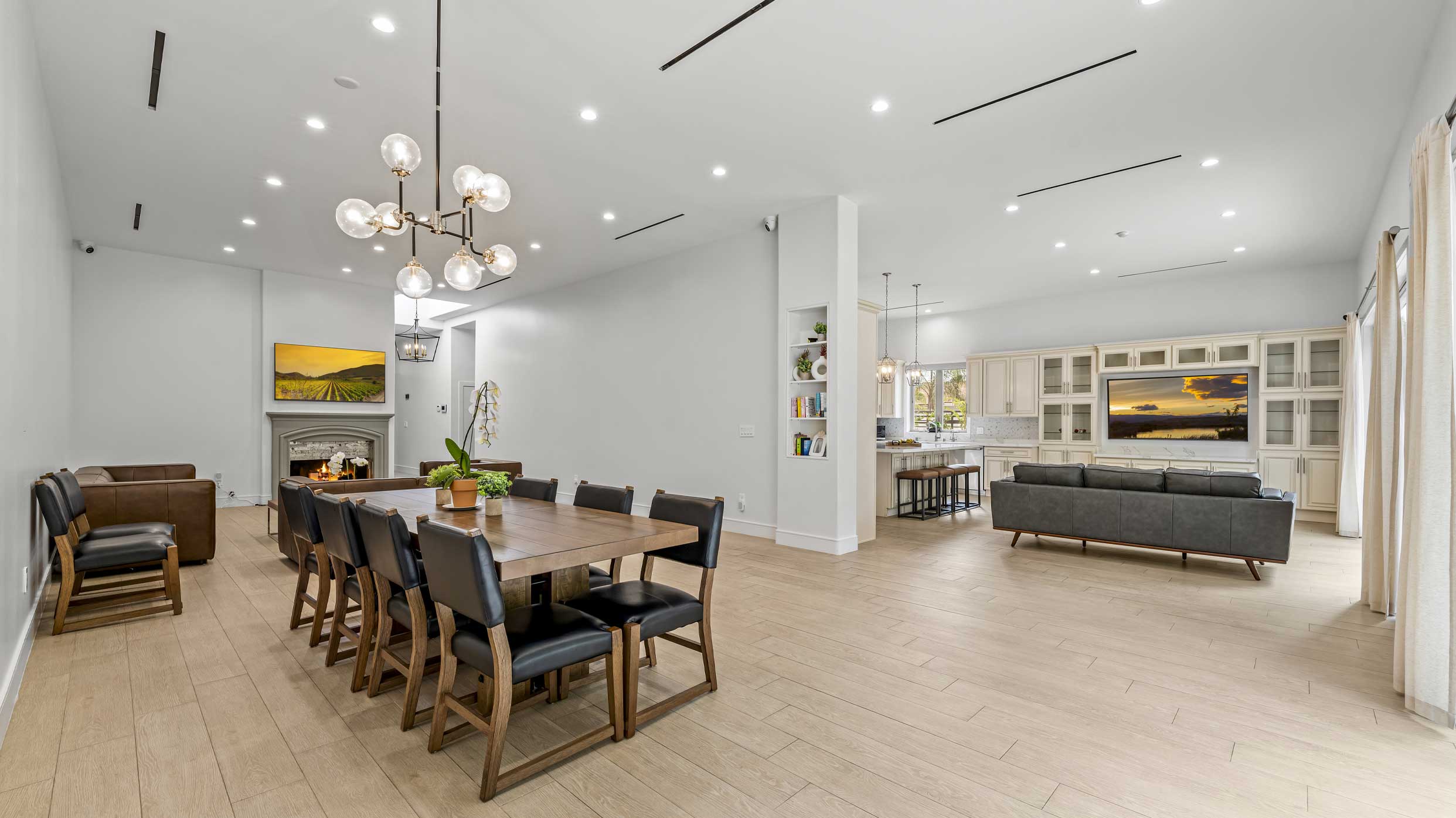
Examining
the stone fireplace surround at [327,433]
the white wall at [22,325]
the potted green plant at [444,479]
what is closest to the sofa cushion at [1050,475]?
the potted green plant at [444,479]

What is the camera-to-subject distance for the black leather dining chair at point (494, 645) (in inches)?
71.3

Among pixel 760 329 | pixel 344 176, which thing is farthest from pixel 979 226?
pixel 344 176

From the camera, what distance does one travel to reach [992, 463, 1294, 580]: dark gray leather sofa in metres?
4.56

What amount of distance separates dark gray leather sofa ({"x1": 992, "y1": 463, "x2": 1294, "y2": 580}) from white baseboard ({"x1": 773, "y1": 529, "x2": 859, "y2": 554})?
1.46 m

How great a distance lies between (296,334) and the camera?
8414 millimetres

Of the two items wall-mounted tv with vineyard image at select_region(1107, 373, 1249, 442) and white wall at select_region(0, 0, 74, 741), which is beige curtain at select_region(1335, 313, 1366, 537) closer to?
wall-mounted tv with vineyard image at select_region(1107, 373, 1249, 442)

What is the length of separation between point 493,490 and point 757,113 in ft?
9.45

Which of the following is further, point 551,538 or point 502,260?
point 502,260

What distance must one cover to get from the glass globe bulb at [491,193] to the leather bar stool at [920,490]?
5.60m

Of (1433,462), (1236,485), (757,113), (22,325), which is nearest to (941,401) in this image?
(1236,485)

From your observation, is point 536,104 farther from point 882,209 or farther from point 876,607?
point 876,607

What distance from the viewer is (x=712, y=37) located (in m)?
3.15

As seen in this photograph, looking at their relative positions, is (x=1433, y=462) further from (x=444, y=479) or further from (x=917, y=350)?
(x=917, y=350)

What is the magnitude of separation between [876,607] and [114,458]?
8.98 meters
